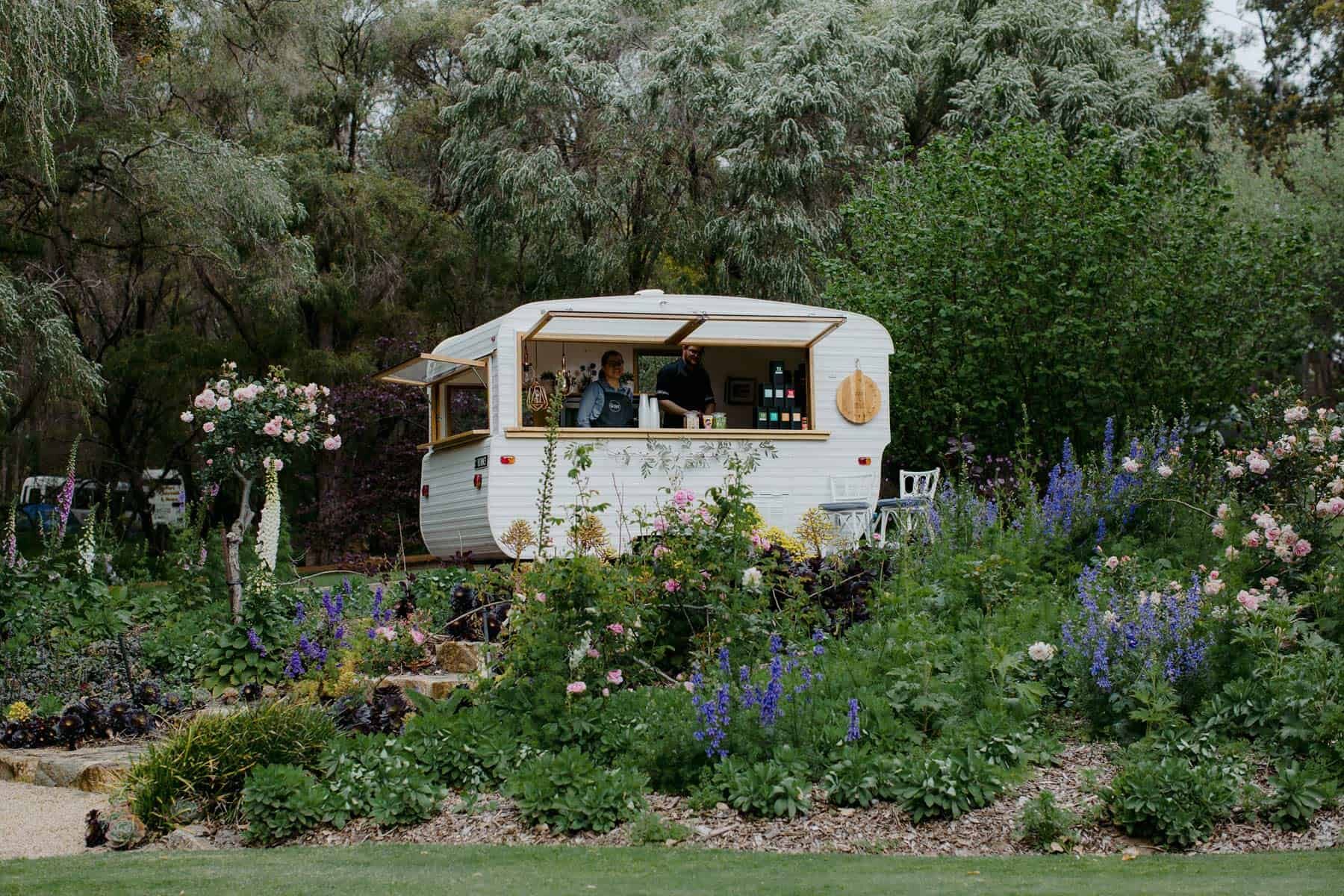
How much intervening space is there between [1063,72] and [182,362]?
14.3 metres

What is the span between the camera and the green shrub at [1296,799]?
16.0ft

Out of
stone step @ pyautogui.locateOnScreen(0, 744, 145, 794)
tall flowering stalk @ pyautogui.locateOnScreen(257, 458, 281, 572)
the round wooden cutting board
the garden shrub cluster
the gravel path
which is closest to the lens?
the garden shrub cluster

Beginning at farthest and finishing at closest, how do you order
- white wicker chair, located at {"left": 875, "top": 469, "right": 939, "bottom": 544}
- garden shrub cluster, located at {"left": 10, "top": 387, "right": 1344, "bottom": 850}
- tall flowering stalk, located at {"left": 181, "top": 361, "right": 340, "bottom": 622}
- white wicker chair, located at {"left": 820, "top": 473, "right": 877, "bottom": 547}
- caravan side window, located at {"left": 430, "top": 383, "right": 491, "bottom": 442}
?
caravan side window, located at {"left": 430, "top": 383, "right": 491, "bottom": 442}, white wicker chair, located at {"left": 820, "top": 473, "right": 877, "bottom": 547}, white wicker chair, located at {"left": 875, "top": 469, "right": 939, "bottom": 544}, tall flowering stalk, located at {"left": 181, "top": 361, "right": 340, "bottom": 622}, garden shrub cluster, located at {"left": 10, "top": 387, "right": 1344, "bottom": 850}

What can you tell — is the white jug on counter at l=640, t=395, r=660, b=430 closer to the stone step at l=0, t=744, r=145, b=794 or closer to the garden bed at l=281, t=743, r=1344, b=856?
the stone step at l=0, t=744, r=145, b=794

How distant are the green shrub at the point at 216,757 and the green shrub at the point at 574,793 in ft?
3.22

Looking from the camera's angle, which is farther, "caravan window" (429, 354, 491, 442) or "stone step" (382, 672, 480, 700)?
"caravan window" (429, 354, 491, 442)

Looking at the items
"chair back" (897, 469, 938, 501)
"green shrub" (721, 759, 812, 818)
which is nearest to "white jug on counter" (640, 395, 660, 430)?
"chair back" (897, 469, 938, 501)

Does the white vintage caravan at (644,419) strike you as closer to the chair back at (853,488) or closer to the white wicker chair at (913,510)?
the chair back at (853,488)

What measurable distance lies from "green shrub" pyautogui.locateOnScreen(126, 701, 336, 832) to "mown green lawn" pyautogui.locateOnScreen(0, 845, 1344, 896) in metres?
0.48

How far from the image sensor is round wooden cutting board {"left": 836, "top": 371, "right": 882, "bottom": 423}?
40.8ft

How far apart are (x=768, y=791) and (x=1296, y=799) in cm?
186

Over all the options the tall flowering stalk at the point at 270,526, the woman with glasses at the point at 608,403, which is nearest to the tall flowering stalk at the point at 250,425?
the tall flowering stalk at the point at 270,526

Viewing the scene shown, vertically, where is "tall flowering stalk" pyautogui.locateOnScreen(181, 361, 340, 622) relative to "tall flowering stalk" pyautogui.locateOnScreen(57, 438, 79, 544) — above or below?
above

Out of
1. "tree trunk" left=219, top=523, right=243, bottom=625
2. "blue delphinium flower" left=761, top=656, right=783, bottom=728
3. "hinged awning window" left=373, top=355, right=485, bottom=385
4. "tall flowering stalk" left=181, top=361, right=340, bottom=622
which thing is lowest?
"blue delphinium flower" left=761, top=656, right=783, bottom=728
